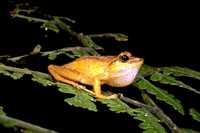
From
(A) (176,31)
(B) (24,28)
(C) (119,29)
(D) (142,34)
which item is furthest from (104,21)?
(B) (24,28)

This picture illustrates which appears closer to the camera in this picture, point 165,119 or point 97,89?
point 165,119

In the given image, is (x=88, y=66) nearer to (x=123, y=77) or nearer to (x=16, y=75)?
(x=123, y=77)

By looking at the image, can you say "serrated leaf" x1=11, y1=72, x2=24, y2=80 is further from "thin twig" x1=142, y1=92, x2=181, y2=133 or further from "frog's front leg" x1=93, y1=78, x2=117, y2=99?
"thin twig" x1=142, y1=92, x2=181, y2=133

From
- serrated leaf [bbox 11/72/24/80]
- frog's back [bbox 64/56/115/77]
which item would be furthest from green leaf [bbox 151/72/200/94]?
serrated leaf [bbox 11/72/24/80]

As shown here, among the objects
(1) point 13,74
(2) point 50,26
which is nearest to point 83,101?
(1) point 13,74

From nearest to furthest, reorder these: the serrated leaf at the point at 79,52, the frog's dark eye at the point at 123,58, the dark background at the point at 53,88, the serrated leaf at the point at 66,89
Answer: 1. the serrated leaf at the point at 66,89
2. the frog's dark eye at the point at 123,58
3. the serrated leaf at the point at 79,52
4. the dark background at the point at 53,88

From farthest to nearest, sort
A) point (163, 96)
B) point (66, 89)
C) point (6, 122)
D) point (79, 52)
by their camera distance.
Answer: point (79, 52), point (163, 96), point (66, 89), point (6, 122)

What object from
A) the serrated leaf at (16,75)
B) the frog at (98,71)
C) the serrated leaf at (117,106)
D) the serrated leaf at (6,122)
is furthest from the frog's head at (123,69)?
the serrated leaf at (6,122)

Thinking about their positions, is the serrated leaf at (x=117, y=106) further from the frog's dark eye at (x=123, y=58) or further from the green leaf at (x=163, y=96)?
the frog's dark eye at (x=123, y=58)
